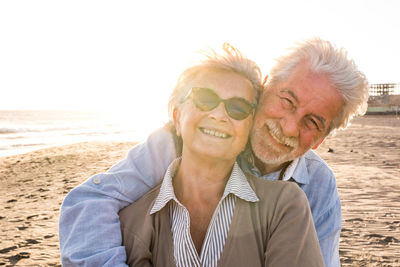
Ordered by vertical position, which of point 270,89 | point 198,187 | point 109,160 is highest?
point 270,89

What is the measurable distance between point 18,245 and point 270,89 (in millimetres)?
4682

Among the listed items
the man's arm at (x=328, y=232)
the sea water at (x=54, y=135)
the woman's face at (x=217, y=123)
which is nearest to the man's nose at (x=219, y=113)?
the woman's face at (x=217, y=123)

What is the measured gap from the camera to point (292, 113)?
2721 millimetres

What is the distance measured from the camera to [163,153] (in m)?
2.68

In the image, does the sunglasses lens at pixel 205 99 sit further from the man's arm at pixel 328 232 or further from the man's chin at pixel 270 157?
the man's arm at pixel 328 232

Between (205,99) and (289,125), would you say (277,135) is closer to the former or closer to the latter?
(289,125)

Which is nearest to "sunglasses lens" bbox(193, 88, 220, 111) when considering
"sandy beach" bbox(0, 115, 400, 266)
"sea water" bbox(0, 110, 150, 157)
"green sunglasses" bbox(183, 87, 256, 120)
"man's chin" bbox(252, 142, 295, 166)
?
"green sunglasses" bbox(183, 87, 256, 120)

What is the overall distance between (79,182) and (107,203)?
7.74 metres

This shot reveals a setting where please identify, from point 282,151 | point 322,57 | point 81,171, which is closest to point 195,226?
point 282,151

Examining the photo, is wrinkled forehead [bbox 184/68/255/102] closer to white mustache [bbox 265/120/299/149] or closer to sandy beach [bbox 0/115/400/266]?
white mustache [bbox 265/120/299/149]

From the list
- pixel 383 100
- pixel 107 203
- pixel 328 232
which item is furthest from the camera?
pixel 383 100

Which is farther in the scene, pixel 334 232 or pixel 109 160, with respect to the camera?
pixel 109 160

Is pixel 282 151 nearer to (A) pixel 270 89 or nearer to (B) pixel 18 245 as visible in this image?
(A) pixel 270 89

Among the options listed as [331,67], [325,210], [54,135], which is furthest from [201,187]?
[54,135]
